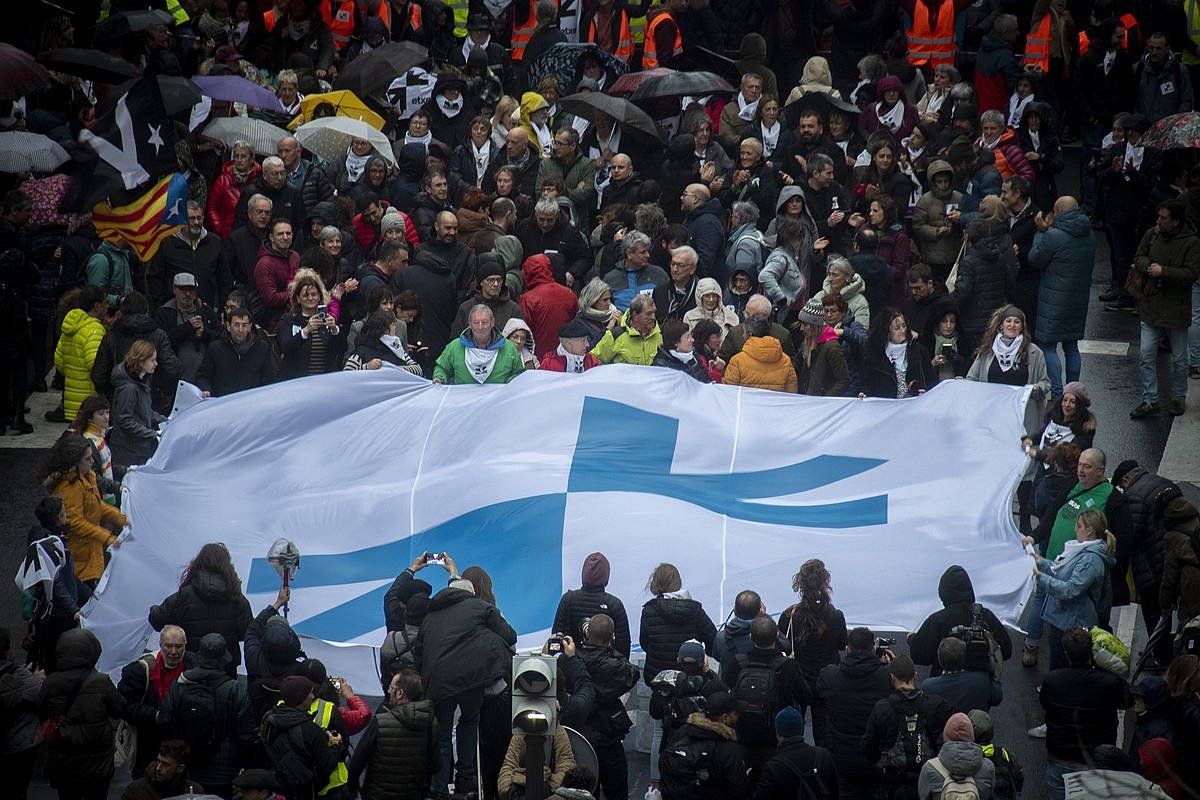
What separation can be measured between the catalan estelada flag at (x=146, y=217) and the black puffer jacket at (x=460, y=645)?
6167 mm

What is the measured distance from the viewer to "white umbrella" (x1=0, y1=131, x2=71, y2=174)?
17.0m

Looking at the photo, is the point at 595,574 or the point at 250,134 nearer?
the point at 595,574

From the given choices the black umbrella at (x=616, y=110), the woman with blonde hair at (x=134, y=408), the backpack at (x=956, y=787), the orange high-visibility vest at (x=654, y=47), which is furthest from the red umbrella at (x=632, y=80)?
the backpack at (x=956, y=787)

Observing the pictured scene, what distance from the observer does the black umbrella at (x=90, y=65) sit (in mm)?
18016

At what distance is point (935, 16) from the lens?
21.5 metres

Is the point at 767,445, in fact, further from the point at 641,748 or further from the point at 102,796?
the point at 102,796

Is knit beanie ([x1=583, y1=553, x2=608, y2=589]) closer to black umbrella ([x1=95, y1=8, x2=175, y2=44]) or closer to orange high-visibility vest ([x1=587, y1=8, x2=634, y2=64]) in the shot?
black umbrella ([x1=95, y1=8, x2=175, y2=44])

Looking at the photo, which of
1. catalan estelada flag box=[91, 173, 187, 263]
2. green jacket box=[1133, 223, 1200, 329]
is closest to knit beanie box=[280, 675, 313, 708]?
catalan estelada flag box=[91, 173, 187, 263]

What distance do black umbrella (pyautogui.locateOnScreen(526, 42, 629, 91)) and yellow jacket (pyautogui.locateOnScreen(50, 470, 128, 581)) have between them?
8.85 m

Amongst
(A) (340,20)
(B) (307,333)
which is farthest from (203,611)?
(A) (340,20)

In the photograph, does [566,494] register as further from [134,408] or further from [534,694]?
[134,408]

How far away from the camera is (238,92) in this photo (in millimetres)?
18469

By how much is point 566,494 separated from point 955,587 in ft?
9.82

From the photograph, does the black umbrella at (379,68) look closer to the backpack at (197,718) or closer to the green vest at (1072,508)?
the green vest at (1072,508)
